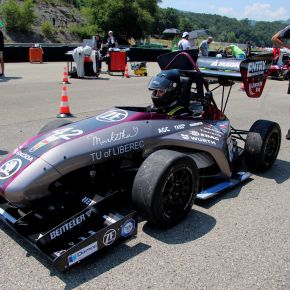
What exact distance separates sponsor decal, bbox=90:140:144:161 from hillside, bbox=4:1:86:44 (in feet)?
164

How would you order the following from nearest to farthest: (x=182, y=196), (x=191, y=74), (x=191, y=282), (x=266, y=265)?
(x=191, y=282)
(x=266, y=265)
(x=182, y=196)
(x=191, y=74)

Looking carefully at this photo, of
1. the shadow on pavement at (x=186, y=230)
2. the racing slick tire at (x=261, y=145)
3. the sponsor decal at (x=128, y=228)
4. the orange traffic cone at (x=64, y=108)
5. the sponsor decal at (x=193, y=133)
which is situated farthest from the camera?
the orange traffic cone at (x=64, y=108)

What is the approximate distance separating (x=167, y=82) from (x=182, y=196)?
1320mm

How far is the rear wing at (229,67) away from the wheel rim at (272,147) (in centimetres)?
62

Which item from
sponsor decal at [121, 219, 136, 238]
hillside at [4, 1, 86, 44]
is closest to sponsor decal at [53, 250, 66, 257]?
sponsor decal at [121, 219, 136, 238]

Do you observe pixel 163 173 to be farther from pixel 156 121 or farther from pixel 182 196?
pixel 156 121

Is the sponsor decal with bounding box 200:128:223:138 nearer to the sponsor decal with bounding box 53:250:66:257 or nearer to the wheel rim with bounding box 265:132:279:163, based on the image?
the wheel rim with bounding box 265:132:279:163

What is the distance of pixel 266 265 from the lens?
10.3ft

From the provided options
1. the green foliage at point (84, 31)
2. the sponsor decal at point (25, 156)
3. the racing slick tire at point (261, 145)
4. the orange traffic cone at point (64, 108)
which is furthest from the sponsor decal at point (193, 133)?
the green foliage at point (84, 31)

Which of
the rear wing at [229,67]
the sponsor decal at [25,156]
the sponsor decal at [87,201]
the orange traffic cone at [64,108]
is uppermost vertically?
the rear wing at [229,67]

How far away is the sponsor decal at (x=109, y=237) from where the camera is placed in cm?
301

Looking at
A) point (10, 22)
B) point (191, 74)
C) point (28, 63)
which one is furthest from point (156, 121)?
point (10, 22)

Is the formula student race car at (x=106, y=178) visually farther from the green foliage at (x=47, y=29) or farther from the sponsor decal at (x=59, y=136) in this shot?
the green foliage at (x=47, y=29)

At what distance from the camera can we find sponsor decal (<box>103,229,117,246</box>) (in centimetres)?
301
